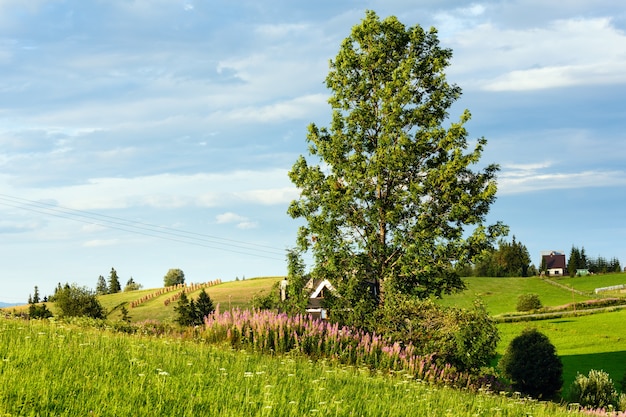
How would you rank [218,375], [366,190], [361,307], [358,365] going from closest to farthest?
[218,375], [358,365], [361,307], [366,190]

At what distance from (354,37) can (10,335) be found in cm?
2178

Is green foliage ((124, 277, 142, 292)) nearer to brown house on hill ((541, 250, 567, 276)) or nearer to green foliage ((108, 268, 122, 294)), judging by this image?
green foliage ((108, 268, 122, 294))

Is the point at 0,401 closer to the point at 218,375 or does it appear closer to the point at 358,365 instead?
the point at 218,375

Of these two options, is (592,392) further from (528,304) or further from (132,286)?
(132,286)

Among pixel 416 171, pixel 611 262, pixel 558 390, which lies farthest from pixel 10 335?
pixel 611 262

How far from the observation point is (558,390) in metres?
33.9

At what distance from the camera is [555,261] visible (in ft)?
539

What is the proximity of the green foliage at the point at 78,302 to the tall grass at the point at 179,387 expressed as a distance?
51.6 m

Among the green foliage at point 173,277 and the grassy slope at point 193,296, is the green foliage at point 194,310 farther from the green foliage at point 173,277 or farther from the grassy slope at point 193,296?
the green foliage at point 173,277

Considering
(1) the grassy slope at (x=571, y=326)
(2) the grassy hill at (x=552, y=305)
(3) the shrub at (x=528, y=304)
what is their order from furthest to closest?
(3) the shrub at (x=528, y=304) → (2) the grassy hill at (x=552, y=305) → (1) the grassy slope at (x=571, y=326)

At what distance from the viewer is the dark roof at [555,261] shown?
16362 cm

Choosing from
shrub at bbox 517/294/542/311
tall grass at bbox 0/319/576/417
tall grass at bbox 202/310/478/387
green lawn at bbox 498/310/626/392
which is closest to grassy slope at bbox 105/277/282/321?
green lawn at bbox 498/310/626/392

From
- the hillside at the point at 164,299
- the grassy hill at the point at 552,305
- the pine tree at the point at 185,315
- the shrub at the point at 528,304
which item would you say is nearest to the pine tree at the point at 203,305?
the pine tree at the point at 185,315

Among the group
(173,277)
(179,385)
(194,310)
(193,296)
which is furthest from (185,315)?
(173,277)
